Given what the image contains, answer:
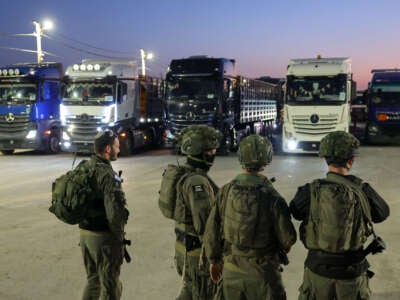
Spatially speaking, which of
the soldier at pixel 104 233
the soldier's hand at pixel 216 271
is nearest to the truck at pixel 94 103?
the soldier at pixel 104 233

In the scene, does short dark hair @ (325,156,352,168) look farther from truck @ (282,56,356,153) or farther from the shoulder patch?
truck @ (282,56,356,153)

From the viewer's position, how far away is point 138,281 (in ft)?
15.8

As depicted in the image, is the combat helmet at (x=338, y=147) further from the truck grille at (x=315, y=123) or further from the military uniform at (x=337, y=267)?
the truck grille at (x=315, y=123)

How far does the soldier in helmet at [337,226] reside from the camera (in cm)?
271

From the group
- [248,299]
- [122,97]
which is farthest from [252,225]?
[122,97]

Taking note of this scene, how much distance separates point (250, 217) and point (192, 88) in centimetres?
1316

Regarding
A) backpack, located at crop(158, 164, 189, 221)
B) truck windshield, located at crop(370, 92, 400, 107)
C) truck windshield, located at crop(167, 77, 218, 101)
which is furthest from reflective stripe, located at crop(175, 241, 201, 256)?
truck windshield, located at crop(370, 92, 400, 107)

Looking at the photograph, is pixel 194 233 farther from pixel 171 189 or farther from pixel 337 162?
pixel 337 162

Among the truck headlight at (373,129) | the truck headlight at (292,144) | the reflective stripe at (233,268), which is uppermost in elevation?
the truck headlight at (373,129)

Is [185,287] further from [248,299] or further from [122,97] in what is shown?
[122,97]

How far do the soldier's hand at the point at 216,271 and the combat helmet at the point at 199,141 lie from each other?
32.6 inches

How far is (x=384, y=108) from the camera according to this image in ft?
61.0

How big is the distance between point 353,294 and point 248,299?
649 mm

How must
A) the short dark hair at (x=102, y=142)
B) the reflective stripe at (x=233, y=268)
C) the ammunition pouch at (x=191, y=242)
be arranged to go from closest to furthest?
the reflective stripe at (x=233, y=268) < the ammunition pouch at (x=191, y=242) < the short dark hair at (x=102, y=142)
